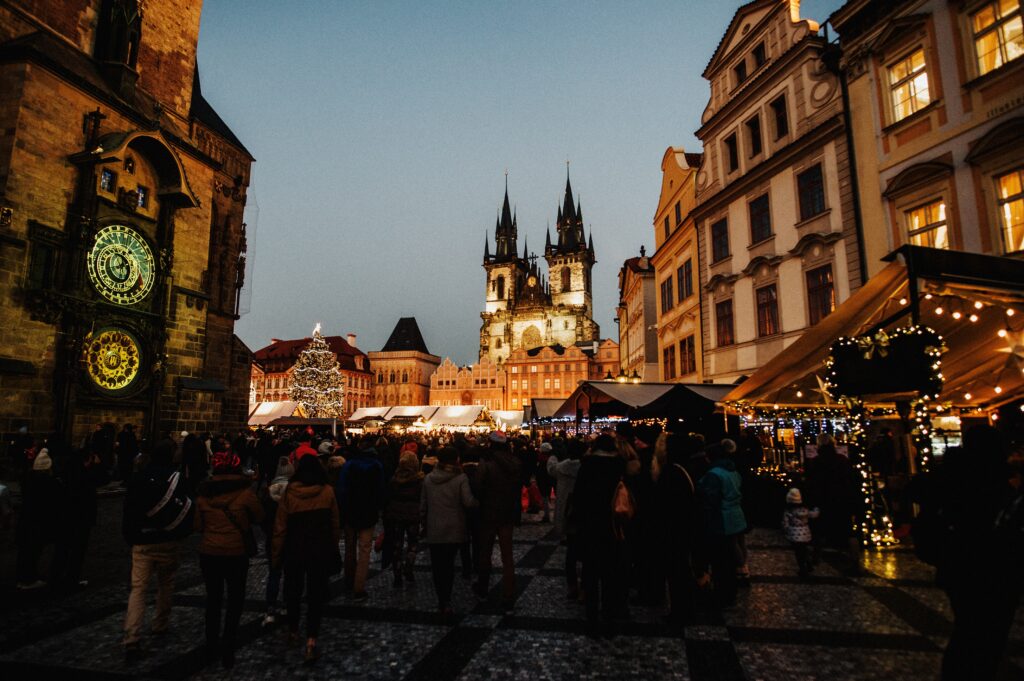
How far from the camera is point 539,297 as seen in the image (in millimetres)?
109062

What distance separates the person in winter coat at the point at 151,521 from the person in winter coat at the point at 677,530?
15.3 ft

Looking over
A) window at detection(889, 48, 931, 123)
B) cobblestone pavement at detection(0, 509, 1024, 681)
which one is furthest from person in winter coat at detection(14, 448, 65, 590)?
window at detection(889, 48, 931, 123)

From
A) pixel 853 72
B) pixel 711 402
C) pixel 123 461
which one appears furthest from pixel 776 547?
pixel 123 461

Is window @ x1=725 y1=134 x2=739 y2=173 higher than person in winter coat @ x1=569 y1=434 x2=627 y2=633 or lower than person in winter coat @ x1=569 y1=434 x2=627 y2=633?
higher

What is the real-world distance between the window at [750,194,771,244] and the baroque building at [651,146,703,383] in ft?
10.6

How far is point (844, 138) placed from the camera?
15016 mm

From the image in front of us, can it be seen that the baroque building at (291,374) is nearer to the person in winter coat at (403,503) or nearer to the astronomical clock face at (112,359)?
the astronomical clock face at (112,359)

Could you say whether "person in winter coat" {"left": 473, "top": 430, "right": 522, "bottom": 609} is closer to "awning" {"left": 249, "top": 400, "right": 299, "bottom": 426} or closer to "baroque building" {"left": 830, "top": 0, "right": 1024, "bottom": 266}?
"baroque building" {"left": 830, "top": 0, "right": 1024, "bottom": 266}

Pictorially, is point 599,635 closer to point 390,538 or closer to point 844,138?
point 390,538

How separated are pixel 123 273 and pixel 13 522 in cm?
868

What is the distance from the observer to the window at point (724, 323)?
19.2 m

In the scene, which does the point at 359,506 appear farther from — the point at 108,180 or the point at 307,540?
the point at 108,180

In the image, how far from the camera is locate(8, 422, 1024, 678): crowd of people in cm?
331

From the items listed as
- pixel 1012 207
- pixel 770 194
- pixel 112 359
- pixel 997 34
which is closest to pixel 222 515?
pixel 1012 207
